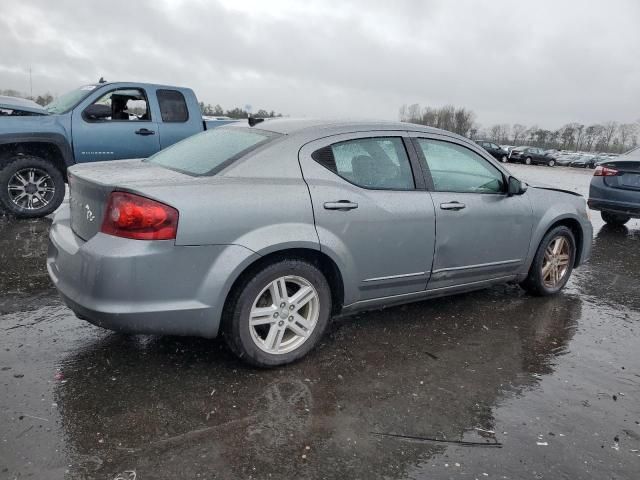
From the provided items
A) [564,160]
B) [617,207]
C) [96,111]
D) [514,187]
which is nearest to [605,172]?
[617,207]

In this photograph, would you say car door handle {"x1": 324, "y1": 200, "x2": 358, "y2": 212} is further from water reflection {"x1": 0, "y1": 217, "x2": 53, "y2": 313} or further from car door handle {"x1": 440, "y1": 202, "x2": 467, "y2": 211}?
water reflection {"x1": 0, "y1": 217, "x2": 53, "y2": 313}

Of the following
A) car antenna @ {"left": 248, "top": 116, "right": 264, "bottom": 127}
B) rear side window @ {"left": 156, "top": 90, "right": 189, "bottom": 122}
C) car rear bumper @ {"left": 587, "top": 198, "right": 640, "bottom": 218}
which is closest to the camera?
car antenna @ {"left": 248, "top": 116, "right": 264, "bottom": 127}

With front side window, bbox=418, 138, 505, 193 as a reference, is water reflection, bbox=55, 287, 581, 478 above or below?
below

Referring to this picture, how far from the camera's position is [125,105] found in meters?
7.97

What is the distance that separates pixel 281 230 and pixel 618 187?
741 cm

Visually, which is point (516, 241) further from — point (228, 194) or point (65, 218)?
point (65, 218)

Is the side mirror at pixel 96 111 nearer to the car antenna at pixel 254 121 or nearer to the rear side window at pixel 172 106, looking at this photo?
the rear side window at pixel 172 106

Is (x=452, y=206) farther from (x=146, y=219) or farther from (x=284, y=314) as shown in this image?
(x=146, y=219)

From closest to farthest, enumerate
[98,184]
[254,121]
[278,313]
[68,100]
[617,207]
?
[98,184] < [278,313] < [254,121] < [68,100] < [617,207]

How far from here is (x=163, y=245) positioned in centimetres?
280

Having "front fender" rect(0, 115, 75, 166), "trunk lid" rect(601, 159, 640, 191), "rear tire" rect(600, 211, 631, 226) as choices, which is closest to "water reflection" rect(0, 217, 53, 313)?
"front fender" rect(0, 115, 75, 166)

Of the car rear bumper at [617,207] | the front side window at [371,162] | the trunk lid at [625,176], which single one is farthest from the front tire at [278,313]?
the trunk lid at [625,176]

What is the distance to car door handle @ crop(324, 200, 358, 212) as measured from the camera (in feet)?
10.8

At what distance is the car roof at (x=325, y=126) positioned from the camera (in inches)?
140
